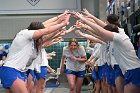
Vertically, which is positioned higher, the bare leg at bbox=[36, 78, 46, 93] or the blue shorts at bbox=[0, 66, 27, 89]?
the blue shorts at bbox=[0, 66, 27, 89]

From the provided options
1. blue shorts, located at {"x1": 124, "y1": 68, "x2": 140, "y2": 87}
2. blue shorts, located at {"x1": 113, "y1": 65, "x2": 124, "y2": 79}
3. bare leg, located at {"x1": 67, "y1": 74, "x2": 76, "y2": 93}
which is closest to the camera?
blue shorts, located at {"x1": 124, "y1": 68, "x2": 140, "y2": 87}

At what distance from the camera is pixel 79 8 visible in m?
16.0

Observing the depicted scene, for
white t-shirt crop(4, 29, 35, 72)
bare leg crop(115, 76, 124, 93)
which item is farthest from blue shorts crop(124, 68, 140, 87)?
white t-shirt crop(4, 29, 35, 72)

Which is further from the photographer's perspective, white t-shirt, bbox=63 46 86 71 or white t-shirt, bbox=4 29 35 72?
white t-shirt, bbox=63 46 86 71

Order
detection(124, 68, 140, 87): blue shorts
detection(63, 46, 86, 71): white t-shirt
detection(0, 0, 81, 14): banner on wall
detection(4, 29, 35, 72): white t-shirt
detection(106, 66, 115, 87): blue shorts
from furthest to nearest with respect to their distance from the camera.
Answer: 1. detection(0, 0, 81, 14): banner on wall
2. detection(63, 46, 86, 71): white t-shirt
3. detection(106, 66, 115, 87): blue shorts
4. detection(4, 29, 35, 72): white t-shirt
5. detection(124, 68, 140, 87): blue shorts

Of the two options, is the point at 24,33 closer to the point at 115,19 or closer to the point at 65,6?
the point at 115,19

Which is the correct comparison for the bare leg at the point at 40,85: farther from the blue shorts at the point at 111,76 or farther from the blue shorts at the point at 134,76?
the blue shorts at the point at 134,76

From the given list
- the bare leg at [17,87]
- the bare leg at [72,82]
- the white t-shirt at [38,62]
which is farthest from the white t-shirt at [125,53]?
the bare leg at [72,82]

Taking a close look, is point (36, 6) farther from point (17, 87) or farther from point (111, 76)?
point (17, 87)

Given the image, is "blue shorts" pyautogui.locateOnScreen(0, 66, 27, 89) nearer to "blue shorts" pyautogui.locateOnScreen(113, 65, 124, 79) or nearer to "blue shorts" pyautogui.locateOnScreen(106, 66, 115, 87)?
"blue shorts" pyautogui.locateOnScreen(113, 65, 124, 79)

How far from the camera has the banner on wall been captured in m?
16.0

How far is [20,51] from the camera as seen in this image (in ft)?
18.0

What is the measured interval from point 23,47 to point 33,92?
2.71m

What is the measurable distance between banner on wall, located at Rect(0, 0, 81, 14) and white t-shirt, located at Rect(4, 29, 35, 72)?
10525 millimetres
